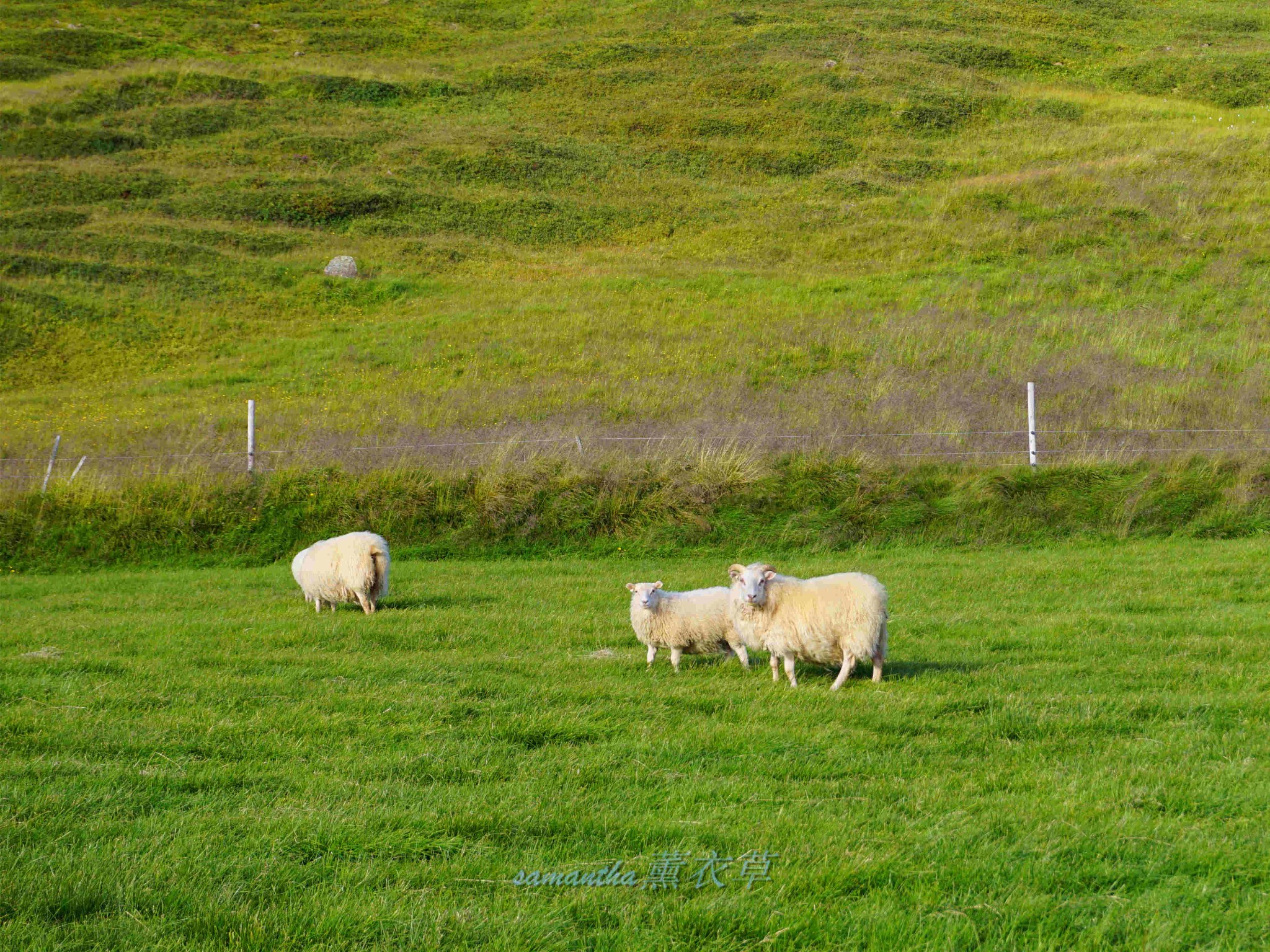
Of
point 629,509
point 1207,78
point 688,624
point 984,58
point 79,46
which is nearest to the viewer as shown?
point 688,624

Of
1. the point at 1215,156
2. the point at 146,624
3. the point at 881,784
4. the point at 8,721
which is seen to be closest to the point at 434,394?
the point at 146,624

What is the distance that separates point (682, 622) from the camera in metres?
10.8

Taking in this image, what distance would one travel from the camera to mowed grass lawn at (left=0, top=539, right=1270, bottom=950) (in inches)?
189

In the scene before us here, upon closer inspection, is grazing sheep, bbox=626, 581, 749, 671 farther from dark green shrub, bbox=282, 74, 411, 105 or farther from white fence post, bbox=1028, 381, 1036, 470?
dark green shrub, bbox=282, 74, 411, 105

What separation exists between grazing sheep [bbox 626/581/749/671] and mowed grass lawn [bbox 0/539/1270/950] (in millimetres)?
235

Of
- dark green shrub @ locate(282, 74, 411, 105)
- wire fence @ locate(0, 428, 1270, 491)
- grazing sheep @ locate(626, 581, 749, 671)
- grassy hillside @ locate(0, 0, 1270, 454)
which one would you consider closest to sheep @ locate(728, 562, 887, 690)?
grazing sheep @ locate(626, 581, 749, 671)

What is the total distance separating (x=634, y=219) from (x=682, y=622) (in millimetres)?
A: 44794

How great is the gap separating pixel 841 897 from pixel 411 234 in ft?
159

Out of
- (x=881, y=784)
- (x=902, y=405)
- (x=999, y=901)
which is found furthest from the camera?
(x=902, y=405)

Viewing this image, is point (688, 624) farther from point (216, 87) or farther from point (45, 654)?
point (216, 87)

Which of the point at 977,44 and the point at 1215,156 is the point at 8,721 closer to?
the point at 1215,156

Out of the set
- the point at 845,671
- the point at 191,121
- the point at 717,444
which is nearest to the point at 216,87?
the point at 191,121

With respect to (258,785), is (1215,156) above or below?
above

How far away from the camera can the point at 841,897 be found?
4.99 meters
